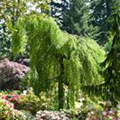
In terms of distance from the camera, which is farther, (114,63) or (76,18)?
(76,18)

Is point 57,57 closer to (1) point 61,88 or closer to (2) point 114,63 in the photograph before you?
(1) point 61,88

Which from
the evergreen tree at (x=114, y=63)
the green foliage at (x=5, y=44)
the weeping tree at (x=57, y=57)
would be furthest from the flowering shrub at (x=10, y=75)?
the evergreen tree at (x=114, y=63)

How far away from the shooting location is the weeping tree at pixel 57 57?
9109 millimetres

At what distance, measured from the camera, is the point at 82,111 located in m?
8.95

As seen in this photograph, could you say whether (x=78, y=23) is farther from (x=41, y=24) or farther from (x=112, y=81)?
(x=112, y=81)

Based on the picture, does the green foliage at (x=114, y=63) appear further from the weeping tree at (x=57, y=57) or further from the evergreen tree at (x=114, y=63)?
the weeping tree at (x=57, y=57)

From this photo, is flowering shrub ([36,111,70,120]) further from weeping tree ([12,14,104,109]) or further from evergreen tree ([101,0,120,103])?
evergreen tree ([101,0,120,103])

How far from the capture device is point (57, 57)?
9.56 m

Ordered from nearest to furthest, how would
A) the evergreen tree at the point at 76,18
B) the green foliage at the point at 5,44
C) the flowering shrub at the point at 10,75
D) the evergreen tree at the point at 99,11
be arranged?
1. the flowering shrub at the point at 10,75
2. the green foliage at the point at 5,44
3. the evergreen tree at the point at 76,18
4. the evergreen tree at the point at 99,11

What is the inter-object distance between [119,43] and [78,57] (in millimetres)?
2460

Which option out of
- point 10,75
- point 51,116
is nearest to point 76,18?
point 10,75

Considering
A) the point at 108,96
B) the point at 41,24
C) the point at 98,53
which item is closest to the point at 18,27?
the point at 41,24

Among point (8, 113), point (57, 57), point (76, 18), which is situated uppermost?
point (76, 18)

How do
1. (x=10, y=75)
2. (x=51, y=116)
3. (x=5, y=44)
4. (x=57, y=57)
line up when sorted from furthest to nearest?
(x=5, y=44)
(x=10, y=75)
(x=57, y=57)
(x=51, y=116)
